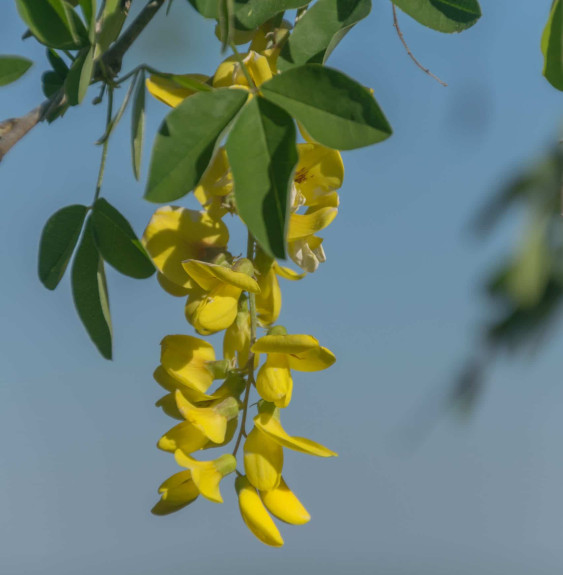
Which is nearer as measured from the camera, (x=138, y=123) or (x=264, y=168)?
(x=264, y=168)

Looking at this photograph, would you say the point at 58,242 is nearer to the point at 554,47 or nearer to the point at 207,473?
the point at 207,473

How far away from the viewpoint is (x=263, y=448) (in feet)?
1.53

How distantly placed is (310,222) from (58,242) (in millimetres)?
→ 160

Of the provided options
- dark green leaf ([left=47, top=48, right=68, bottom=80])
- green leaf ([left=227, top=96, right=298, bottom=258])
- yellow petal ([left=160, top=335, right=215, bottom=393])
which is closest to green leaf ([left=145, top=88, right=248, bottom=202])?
green leaf ([left=227, top=96, right=298, bottom=258])

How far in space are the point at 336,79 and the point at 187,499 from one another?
0.25 meters

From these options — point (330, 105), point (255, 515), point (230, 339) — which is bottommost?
point (255, 515)

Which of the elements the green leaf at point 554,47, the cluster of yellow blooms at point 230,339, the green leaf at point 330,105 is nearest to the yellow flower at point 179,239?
the cluster of yellow blooms at point 230,339

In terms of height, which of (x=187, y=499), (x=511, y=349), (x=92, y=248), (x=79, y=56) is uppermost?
(x=79, y=56)

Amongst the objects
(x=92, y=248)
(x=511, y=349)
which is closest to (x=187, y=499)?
(x=92, y=248)

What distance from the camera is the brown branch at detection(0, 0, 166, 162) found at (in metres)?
0.43

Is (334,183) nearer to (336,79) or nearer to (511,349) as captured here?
(336,79)

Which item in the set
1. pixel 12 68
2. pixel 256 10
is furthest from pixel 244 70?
pixel 12 68

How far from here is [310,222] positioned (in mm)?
463

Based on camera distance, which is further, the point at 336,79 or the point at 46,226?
the point at 46,226
